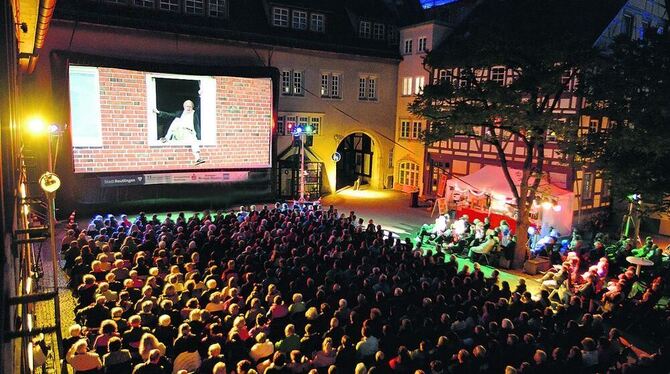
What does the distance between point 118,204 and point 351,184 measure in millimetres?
17099

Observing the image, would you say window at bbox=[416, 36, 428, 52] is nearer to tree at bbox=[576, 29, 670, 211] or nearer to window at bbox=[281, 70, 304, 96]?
window at bbox=[281, 70, 304, 96]

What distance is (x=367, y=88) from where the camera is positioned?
31391mm

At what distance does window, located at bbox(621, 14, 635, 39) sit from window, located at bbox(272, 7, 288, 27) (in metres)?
16.8

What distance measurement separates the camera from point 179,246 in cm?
1288

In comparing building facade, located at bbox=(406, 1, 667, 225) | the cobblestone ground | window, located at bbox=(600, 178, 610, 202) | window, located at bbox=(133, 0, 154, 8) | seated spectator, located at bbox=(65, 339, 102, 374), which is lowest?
the cobblestone ground

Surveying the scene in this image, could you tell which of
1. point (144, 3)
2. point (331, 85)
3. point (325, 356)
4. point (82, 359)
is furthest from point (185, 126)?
point (325, 356)

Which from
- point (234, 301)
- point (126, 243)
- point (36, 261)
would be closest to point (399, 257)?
point (234, 301)

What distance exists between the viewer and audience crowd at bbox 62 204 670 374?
765 cm

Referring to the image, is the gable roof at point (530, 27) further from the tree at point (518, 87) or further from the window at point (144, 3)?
the window at point (144, 3)

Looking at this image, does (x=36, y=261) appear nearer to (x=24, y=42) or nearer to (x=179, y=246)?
(x=179, y=246)

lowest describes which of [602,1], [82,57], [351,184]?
[351,184]

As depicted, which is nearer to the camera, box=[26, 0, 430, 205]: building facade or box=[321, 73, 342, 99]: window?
box=[26, 0, 430, 205]: building facade

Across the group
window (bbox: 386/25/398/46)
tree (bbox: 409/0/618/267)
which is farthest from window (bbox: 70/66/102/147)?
window (bbox: 386/25/398/46)

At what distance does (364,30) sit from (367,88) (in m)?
3.65
